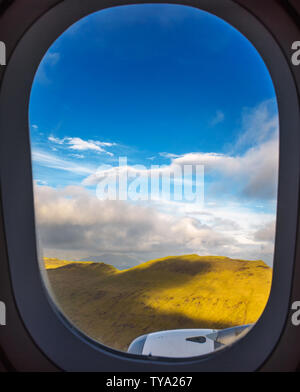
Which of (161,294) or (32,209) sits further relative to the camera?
(161,294)

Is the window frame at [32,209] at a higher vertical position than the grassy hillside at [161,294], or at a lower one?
higher

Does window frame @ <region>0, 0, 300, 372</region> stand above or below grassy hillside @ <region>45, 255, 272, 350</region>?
above

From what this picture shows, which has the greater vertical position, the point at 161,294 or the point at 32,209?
the point at 32,209

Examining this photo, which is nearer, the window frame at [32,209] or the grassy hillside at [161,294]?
the window frame at [32,209]

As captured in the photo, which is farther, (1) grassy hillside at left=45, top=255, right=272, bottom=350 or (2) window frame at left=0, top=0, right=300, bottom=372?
(1) grassy hillside at left=45, top=255, right=272, bottom=350
